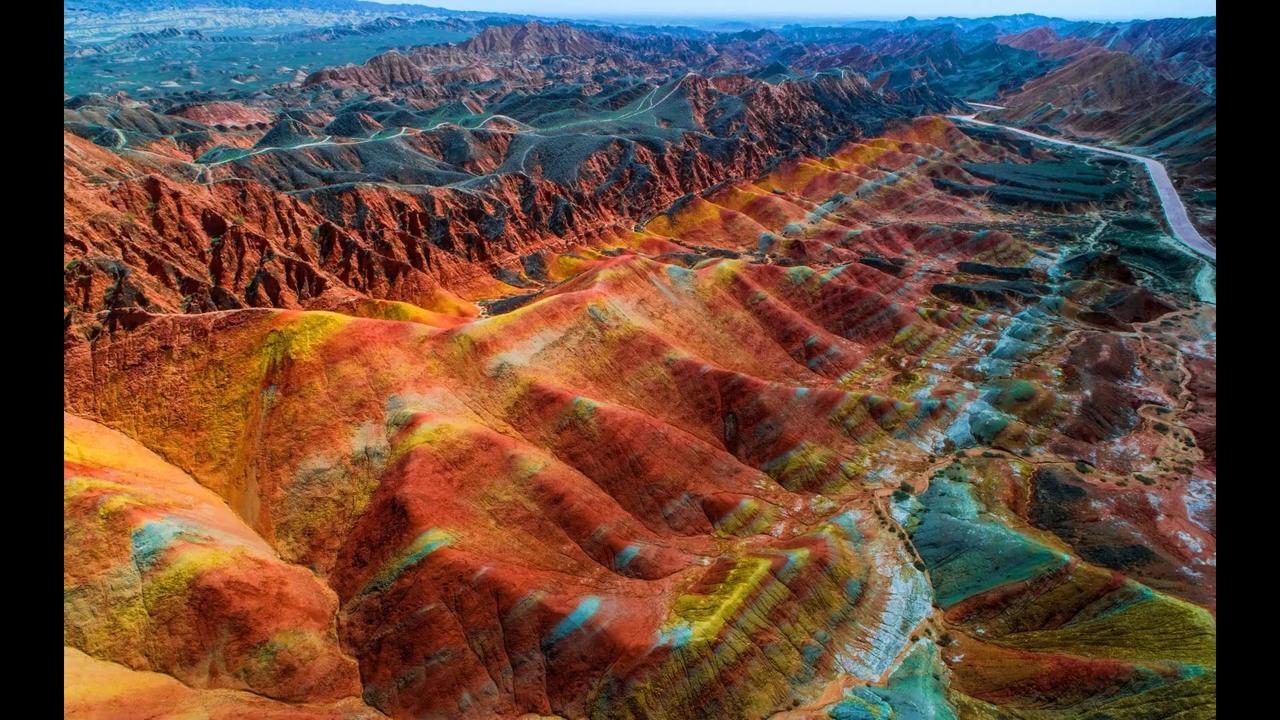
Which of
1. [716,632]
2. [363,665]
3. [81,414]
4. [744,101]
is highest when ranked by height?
[744,101]

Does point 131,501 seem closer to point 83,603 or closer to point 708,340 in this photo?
point 83,603

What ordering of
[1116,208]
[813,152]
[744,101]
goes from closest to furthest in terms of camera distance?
1. [1116,208]
2. [813,152]
3. [744,101]

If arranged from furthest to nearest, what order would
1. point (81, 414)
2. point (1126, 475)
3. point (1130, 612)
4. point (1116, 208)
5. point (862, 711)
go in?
point (1116, 208) < point (1126, 475) < point (81, 414) < point (1130, 612) < point (862, 711)

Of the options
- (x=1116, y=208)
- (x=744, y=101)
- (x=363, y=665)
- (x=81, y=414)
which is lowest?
(x=363, y=665)

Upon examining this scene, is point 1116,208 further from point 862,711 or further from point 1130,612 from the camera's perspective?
point 862,711

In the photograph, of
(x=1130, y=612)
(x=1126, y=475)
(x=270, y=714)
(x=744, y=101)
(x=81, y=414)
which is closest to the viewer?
(x=270, y=714)

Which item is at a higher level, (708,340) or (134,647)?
(708,340)

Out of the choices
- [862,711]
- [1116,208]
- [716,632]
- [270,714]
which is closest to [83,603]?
[270,714]

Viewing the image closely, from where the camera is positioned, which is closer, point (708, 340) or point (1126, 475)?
point (1126, 475)

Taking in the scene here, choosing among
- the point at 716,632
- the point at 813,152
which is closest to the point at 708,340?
the point at 716,632
